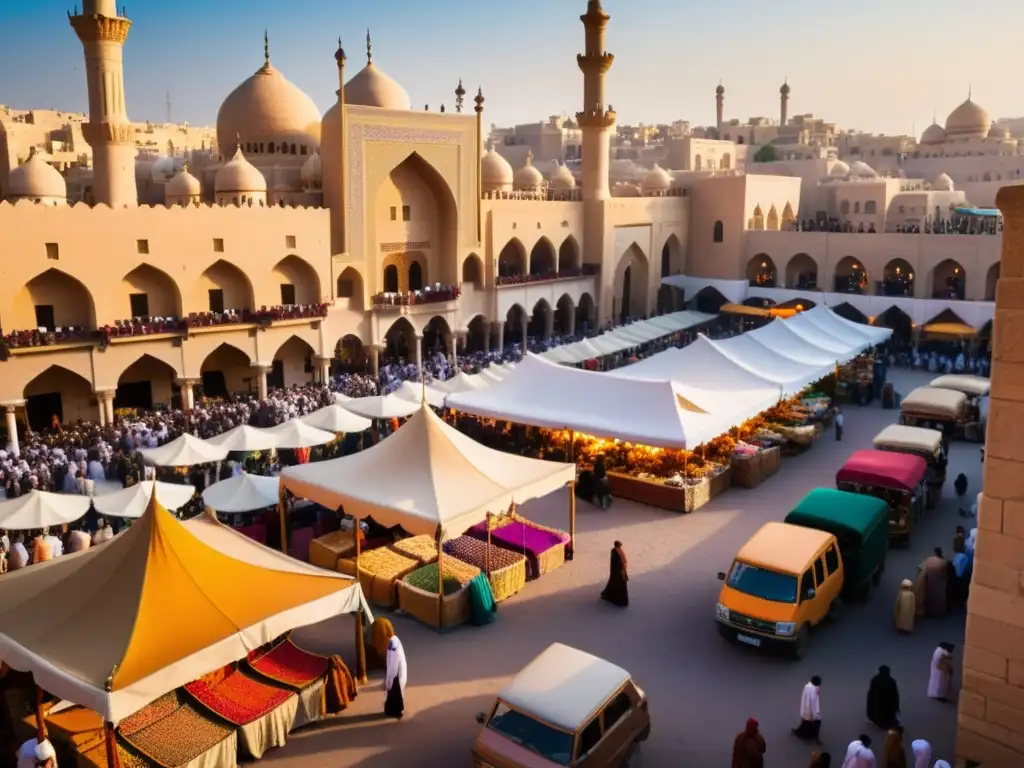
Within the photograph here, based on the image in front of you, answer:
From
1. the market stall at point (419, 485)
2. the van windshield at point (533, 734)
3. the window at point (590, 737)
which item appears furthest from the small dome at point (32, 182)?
the window at point (590, 737)

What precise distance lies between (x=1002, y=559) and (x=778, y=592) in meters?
2.71

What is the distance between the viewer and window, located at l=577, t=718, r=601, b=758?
6152 millimetres

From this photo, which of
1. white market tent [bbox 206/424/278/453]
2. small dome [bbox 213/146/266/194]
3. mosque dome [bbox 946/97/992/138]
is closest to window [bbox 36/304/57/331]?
small dome [bbox 213/146/266/194]

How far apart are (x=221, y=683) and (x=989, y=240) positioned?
2559 centimetres

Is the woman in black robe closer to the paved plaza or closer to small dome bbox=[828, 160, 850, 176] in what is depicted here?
the paved plaza

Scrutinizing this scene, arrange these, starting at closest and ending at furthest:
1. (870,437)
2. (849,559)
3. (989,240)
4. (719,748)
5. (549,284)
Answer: (719,748) < (849,559) < (870,437) < (989,240) < (549,284)

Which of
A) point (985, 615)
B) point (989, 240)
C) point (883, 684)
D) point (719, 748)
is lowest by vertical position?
point (719, 748)

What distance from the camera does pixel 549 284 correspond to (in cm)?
2869

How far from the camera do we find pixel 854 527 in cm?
954

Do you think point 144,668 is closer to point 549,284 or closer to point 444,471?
point 444,471

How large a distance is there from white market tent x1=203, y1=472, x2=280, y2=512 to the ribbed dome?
17.0 meters

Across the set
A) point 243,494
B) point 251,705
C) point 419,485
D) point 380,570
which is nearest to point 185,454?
point 243,494

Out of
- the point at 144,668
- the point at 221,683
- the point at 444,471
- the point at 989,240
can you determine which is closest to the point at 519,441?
the point at 444,471

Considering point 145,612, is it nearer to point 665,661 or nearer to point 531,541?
point 665,661
